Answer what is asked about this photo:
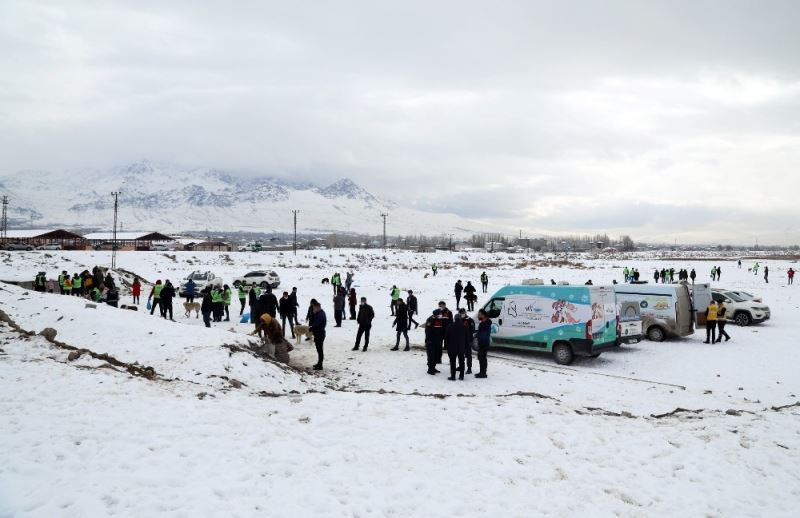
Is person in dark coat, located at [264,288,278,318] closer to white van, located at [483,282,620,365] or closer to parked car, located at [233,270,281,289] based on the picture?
white van, located at [483,282,620,365]

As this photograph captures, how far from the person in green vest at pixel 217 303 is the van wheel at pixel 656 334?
16483 millimetres

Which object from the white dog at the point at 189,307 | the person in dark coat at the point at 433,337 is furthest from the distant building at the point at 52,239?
the person in dark coat at the point at 433,337

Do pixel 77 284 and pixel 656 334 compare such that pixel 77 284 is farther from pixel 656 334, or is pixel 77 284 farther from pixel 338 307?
pixel 656 334

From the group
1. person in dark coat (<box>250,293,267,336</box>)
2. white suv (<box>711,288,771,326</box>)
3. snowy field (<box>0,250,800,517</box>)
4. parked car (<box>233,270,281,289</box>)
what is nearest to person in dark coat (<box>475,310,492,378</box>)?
snowy field (<box>0,250,800,517</box>)

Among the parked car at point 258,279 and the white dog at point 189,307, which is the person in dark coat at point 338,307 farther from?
the parked car at point 258,279

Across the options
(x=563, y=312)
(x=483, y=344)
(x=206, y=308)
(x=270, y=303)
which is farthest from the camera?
(x=206, y=308)

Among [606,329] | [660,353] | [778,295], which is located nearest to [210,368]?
[606,329]

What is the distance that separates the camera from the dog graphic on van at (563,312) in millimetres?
13891

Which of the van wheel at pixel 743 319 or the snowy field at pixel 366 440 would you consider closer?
the snowy field at pixel 366 440

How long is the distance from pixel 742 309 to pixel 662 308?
601 cm

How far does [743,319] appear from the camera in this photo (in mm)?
21062

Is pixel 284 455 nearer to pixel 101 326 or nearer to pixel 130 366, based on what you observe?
pixel 130 366

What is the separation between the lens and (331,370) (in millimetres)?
13180

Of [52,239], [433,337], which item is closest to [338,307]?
[433,337]
